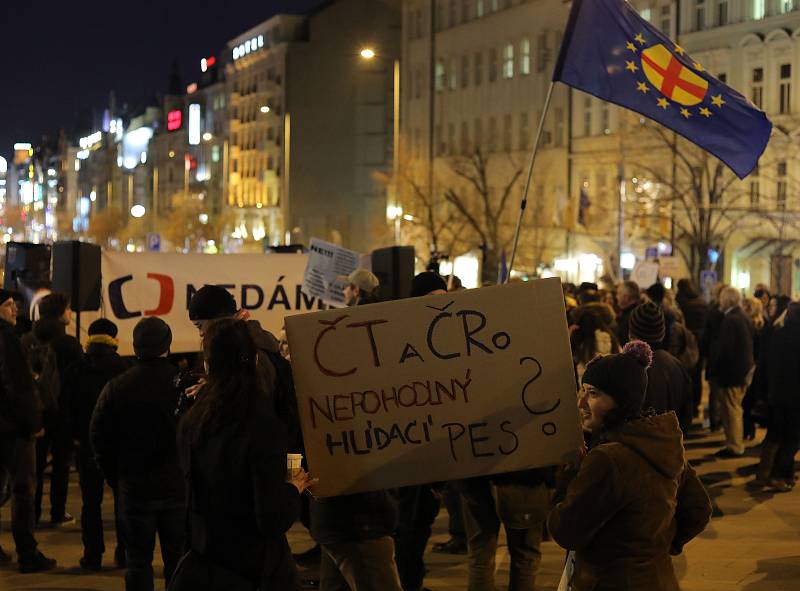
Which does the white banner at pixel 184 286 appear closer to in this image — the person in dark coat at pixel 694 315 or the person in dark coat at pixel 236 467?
the person in dark coat at pixel 694 315

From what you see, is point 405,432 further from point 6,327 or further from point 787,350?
point 787,350

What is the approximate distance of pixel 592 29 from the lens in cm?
1197

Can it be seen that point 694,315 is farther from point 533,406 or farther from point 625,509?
point 625,509

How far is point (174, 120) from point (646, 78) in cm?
14468

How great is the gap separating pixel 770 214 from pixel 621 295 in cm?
3461

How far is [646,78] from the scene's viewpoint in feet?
39.4

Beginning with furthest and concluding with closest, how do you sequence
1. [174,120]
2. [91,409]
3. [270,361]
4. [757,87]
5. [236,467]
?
[174,120], [757,87], [91,409], [270,361], [236,467]

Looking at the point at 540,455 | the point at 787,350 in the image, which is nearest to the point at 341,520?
the point at 540,455

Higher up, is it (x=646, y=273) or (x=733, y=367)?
(x=646, y=273)

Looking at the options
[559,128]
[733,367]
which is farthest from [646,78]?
[559,128]

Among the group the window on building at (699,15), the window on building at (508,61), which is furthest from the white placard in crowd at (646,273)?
the window on building at (508,61)

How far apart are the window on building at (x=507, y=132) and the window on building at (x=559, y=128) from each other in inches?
149

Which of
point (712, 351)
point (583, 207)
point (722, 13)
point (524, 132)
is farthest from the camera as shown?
point (524, 132)

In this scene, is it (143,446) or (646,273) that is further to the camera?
(646,273)
